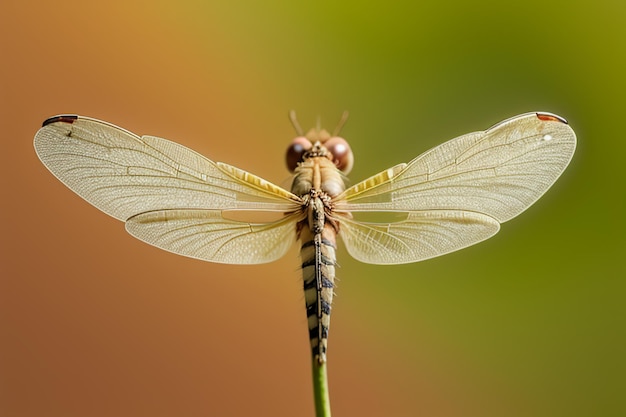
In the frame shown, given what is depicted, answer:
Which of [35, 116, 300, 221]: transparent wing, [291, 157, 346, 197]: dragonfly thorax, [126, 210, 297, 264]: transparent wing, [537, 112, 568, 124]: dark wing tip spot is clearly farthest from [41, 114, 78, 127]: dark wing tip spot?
[537, 112, 568, 124]: dark wing tip spot

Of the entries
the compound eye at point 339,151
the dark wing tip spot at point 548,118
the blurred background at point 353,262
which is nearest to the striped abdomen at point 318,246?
the compound eye at point 339,151

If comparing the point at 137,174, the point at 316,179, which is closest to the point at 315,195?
the point at 316,179

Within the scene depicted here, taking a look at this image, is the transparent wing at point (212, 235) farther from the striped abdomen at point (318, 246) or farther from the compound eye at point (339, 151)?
the compound eye at point (339, 151)

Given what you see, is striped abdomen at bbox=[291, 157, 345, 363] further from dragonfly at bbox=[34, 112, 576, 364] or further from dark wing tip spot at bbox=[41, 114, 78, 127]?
dark wing tip spot at bbox=[41, 114, 78, 127]

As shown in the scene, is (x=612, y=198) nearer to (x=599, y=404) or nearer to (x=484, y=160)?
(x=599, y=404)

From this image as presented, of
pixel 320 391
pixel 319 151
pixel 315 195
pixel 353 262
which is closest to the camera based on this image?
pixel 320 391

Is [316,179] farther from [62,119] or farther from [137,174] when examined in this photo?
[62,119]

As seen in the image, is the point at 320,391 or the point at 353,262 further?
the point at 353,262
